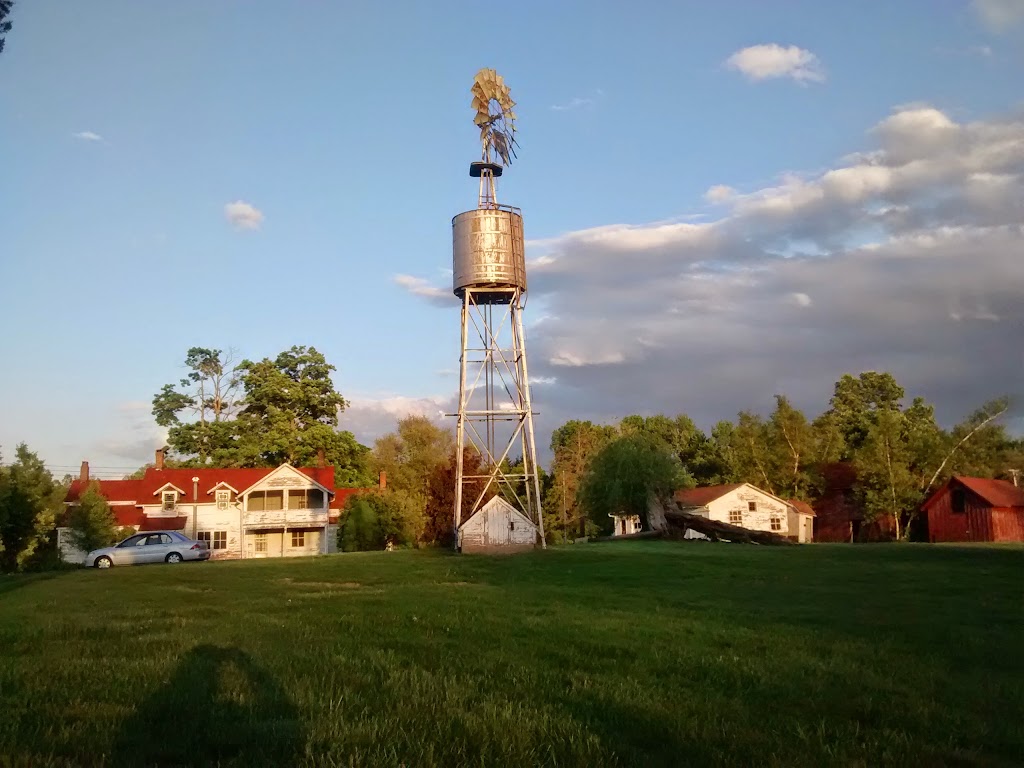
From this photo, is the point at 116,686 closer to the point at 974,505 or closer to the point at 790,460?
the point at 974,505

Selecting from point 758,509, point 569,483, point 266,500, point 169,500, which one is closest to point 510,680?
point 266,500

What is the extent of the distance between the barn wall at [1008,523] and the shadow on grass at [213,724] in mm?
64463

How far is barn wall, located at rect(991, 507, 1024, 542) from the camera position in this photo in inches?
2413

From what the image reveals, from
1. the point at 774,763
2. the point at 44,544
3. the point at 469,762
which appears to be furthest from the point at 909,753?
the point at 44,544

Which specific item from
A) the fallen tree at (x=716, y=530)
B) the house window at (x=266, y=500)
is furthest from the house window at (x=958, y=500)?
the house window at (x=266, y=500)

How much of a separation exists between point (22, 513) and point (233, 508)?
1978 centimetres

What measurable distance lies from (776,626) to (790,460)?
68.6 m

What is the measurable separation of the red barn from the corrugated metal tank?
129ft

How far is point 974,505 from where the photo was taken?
2459 inches

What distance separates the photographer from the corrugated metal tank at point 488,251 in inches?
1641

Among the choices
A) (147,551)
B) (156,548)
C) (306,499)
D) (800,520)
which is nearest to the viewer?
(147,551)

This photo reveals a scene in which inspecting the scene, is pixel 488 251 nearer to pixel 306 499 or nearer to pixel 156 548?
pixel 156 548

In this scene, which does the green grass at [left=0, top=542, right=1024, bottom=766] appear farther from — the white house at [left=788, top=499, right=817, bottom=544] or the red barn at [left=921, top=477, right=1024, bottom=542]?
the white house at [left=788, top=499, right=817, bottom=544]

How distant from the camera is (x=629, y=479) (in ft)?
172
